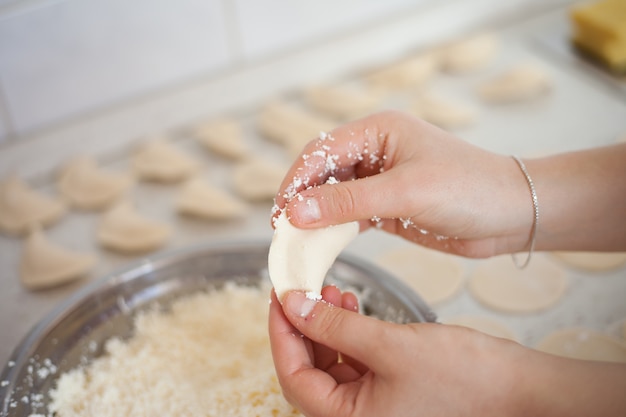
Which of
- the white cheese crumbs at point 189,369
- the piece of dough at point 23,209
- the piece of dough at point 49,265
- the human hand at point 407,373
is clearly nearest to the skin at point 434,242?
the human hand at point 407,373

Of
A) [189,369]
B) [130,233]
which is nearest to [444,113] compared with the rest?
[130,233]

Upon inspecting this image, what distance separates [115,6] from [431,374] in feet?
2.97

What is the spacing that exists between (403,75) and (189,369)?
87cm

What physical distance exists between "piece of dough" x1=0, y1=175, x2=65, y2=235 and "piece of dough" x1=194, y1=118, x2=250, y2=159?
296 mm

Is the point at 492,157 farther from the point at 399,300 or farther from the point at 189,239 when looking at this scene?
the point at 189,239

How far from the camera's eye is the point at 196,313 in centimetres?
91

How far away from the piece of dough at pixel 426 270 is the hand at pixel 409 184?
0.18 metres

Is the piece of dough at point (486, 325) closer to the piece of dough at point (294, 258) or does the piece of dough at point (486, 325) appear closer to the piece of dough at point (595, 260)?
the piece of dough at point (595, 260)

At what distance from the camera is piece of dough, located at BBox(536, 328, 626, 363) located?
35.2 inches

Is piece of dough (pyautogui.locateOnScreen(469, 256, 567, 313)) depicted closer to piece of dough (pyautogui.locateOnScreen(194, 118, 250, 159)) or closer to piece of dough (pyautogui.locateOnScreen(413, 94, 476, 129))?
piece of dough (pyautogui.locateOnScreen(413, 94, 476, 129))

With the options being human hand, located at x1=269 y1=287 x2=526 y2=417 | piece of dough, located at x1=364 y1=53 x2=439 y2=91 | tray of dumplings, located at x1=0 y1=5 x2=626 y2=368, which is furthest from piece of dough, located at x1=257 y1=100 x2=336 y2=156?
human hand, located at x1=269 y1=287 x2=526 y2=417

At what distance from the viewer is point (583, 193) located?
0.82 meters

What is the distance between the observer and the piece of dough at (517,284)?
0.98m

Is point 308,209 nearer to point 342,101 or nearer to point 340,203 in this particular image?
point 340,203
